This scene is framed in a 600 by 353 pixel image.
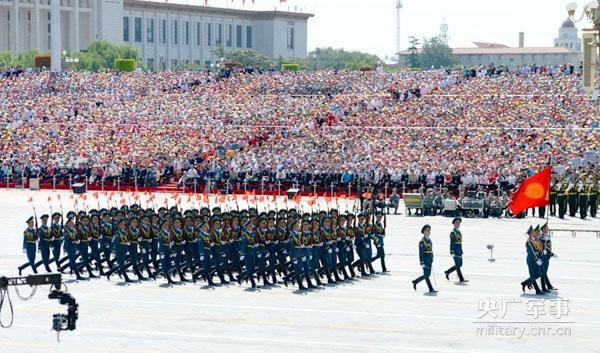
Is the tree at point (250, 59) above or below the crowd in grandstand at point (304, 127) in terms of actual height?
above

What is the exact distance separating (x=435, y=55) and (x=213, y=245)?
133502mm

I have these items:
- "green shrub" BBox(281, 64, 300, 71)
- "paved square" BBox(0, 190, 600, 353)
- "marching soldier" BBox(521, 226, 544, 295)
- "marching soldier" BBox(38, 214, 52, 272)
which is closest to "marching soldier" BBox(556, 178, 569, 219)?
"paved square" BBox(0, 190, 600, 353)

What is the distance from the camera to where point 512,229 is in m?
37.9

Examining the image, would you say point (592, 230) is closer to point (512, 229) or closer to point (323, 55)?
point (512, 229)

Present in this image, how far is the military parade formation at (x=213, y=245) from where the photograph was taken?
83.5ft

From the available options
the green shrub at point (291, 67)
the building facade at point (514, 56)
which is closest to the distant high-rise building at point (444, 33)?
the building facade at point (514, 56)

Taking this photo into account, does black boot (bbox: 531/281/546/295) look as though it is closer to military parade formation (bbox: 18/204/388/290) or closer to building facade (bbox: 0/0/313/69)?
military parade formation (bbox: 18/204/388/290)

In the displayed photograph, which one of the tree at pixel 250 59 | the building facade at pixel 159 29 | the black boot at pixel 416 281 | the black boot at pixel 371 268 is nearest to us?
the black boot at pixel 416 281

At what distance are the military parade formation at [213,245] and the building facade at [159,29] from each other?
319 feet

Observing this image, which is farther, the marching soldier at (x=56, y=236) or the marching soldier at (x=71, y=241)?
the marching soldier at (x=56, y=236)

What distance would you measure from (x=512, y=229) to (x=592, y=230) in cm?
269

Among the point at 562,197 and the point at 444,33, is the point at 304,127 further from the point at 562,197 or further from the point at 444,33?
the point at 444,33

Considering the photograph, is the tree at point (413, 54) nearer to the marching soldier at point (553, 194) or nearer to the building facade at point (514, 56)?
the building facade at point (514, 56)

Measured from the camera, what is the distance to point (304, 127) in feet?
184
